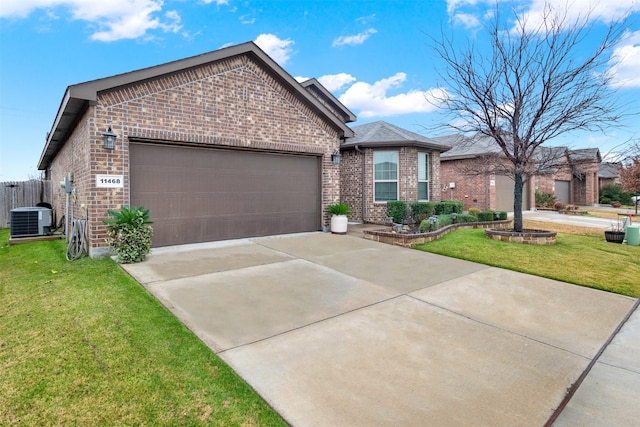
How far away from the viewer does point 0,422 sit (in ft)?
7.20

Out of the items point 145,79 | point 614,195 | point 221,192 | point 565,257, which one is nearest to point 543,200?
point 614,195

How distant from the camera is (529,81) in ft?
31.3

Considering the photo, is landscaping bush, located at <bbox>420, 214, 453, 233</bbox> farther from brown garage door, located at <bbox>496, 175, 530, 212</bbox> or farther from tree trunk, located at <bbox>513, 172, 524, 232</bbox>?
brown garage door, located at <bbox>496, 175, 530, 212</bbox>

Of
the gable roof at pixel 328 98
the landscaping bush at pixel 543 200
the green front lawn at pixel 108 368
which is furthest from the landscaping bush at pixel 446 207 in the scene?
the landscaping bush at pixel 543 200

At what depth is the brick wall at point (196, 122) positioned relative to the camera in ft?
22.8

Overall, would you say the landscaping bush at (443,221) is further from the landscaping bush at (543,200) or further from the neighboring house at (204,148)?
the landscaping bush at (543,200)

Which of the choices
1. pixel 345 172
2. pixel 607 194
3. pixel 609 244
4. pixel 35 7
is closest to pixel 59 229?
pixel 35 7

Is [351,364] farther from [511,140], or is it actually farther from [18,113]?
[18,113]

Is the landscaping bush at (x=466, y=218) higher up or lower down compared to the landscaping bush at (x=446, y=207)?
lower down

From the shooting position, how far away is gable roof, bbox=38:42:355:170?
663 centimetres

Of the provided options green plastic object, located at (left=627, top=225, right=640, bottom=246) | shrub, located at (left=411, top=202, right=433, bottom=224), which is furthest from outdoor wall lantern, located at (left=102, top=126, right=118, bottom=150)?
green plastic object, located at (left=627, top=225, right=640, bottom=246)

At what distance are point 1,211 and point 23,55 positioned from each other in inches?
289

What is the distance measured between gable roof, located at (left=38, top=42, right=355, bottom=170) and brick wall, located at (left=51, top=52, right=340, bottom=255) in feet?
0.57

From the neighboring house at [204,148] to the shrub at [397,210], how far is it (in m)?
3.27
